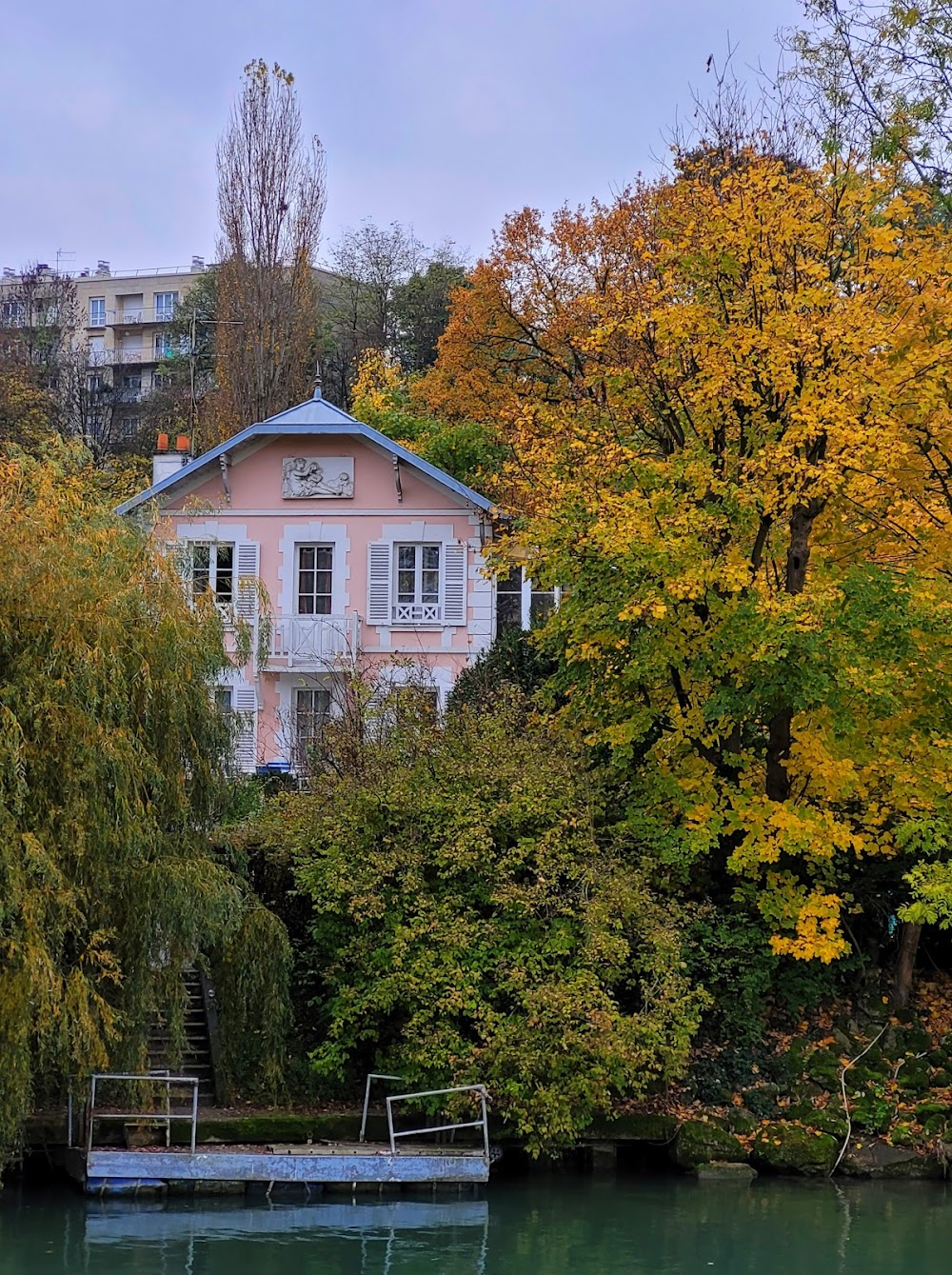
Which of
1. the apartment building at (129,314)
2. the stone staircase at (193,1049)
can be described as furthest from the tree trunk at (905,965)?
the apartment building at (129,314)

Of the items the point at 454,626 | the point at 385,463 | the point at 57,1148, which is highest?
the point at 385,463

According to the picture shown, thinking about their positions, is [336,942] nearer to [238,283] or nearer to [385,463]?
[385,463]

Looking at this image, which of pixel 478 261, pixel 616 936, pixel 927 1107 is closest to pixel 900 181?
pixel 616 936

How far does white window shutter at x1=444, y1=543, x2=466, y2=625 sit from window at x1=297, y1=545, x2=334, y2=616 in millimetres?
2323

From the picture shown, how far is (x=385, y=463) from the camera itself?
28.8m

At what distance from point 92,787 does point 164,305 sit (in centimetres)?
6715

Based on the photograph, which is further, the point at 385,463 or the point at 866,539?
the point at 385,463

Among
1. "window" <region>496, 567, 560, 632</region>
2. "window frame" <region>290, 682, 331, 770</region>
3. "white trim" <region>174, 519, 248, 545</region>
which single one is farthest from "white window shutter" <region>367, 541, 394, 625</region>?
"white trim" <region>174, 519, 248, 545</region>

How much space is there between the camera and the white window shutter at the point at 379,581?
28641 mm

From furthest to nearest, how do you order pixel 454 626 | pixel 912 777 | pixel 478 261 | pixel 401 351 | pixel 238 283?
pixel 401 351, pixel 238 283, pixel 478 261, pixel 454 626, pixel 912 777

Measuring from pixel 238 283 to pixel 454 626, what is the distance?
55.7ft

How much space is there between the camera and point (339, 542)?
94.4ft

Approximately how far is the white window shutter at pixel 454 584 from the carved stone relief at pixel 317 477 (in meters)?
2.34

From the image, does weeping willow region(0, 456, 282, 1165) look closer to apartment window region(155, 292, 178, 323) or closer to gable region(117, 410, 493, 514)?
gable region(117, 410, 493, 514)
